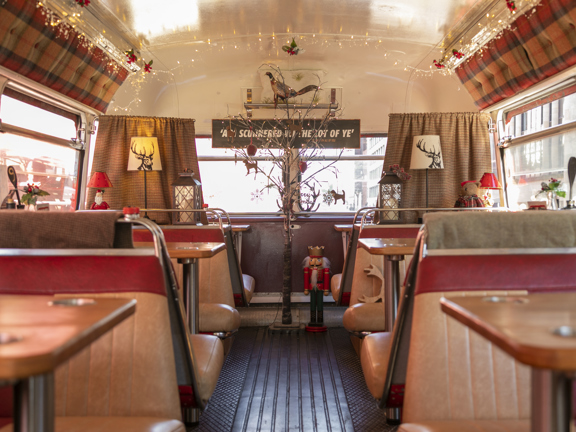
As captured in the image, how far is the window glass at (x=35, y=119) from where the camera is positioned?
360cm

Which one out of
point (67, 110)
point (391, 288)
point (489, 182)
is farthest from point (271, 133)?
point (391, 288)

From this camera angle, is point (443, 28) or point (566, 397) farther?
point (443, 28)

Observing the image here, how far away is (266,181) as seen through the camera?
5.98 metres

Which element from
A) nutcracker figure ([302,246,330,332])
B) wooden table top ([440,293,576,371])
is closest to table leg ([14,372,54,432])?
wooden table top ([440,293,576,371])

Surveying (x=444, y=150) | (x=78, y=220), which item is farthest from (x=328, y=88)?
(x=78, y=220)

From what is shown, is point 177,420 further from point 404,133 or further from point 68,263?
point 404,133

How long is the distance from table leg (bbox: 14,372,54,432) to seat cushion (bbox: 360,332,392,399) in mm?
1317

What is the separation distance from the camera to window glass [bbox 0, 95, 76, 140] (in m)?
3.60

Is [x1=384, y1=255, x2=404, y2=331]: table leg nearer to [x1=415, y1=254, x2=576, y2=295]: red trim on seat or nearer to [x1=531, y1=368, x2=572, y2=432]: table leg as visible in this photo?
[x1=415, y1=254, x2=576, y2=295]: red trim on seat

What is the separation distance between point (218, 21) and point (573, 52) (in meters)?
2.93

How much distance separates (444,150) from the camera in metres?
5.39

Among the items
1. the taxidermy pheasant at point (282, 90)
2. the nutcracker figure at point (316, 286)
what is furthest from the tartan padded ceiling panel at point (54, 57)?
Answer: the nutcracker figure at point (316, 286)

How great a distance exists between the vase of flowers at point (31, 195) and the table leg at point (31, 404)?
3.09 metres

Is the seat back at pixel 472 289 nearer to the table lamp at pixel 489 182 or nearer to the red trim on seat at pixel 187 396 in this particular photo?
the red trim on seat at pixel 187 396
